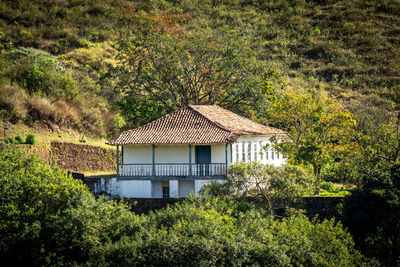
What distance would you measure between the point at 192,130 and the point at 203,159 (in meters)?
1.64

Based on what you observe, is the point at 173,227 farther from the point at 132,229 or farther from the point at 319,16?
the point at 319,16

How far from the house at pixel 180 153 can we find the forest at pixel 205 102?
2.42 meters

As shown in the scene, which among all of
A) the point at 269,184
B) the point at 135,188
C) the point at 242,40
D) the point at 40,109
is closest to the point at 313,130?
the point at 269,184

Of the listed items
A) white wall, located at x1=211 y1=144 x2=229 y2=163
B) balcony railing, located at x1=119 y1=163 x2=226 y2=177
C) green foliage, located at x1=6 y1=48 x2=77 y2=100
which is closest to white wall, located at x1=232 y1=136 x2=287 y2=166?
white wall, located at x1=211 y1=144 x2=229 y2=163

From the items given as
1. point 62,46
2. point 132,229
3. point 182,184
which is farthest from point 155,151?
point 62,46

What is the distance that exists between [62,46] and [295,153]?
35.8 m

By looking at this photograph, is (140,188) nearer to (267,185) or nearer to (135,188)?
(135,188)

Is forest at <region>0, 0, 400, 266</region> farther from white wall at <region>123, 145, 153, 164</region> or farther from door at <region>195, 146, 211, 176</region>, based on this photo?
white wall at <region>123, 145, 153, 164</region>

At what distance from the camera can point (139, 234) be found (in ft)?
68.8

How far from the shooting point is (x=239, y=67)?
3784cm

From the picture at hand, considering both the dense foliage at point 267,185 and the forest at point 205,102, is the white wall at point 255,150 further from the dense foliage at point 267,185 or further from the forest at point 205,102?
the dense foliage at point 267,185

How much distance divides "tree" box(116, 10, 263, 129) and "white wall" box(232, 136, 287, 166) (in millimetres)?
4659

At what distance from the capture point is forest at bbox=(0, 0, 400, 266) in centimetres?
2069

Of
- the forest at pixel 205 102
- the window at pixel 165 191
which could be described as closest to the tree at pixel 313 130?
the forest at pixel 205 102
